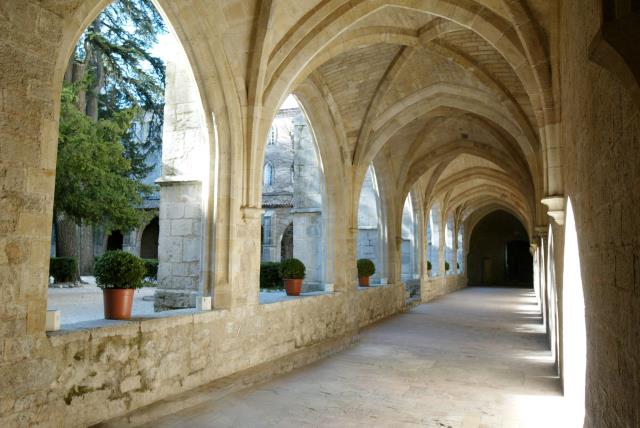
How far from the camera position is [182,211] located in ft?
16.1

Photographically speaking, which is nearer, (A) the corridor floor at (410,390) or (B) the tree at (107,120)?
(A) the corridor floor at (410,390)

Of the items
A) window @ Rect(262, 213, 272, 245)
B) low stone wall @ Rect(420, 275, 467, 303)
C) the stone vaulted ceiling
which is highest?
the stone vaulted ceiling

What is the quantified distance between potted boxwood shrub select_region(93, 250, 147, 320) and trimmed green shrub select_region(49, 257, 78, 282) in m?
6.92

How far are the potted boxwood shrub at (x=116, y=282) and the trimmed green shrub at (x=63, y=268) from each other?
22.7 ft

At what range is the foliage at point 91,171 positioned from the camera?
8.13 metres

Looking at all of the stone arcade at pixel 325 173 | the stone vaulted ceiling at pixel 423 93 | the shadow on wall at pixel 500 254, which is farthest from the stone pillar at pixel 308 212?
the shadow on wall at pixel 500 254

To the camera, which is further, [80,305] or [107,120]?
[107,120]

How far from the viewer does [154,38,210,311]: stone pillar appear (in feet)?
16.0

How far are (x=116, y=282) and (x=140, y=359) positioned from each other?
1.94 ft

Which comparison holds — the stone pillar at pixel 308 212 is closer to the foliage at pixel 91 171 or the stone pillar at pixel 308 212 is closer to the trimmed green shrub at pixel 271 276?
the trimmed green shrub at pixel 271 276

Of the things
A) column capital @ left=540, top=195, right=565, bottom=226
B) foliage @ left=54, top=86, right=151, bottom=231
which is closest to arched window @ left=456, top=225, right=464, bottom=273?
foliage @ left=54, top=86, right=151, bottom=231

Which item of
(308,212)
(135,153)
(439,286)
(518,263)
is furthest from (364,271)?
(518,263)

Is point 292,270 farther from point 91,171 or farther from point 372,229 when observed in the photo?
point 372,229

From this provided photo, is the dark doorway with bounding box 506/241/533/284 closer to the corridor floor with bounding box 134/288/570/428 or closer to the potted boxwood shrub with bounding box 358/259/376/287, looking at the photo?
the potted boxwood shrub with bounding box 358/259/376/287
